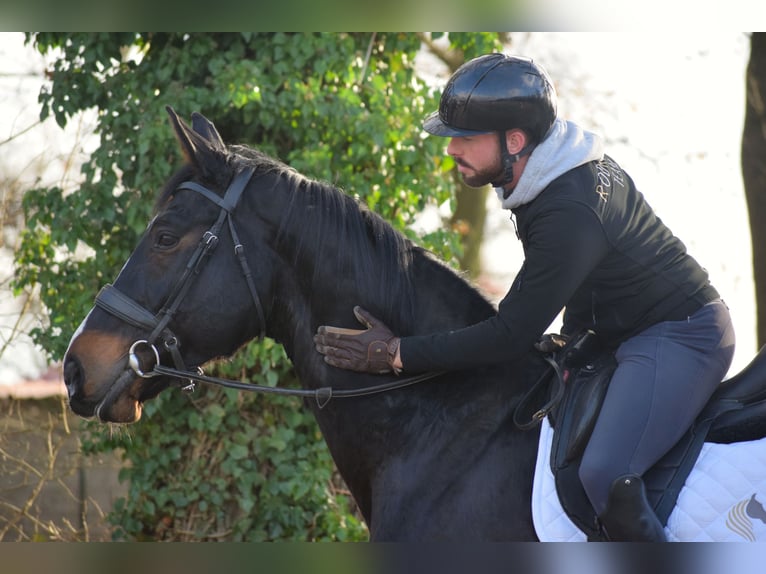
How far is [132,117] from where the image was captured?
239 inches

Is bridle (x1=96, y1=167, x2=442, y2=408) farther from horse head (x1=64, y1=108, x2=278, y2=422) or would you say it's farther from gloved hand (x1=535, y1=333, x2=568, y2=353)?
gloved hand (x1=535, y1=333, x2=568, y2=353)

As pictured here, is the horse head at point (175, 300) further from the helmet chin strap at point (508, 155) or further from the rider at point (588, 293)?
the helmet chin strap at point (508, 155)

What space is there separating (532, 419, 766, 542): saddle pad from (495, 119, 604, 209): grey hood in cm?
102

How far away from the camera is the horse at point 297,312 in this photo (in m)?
3.20

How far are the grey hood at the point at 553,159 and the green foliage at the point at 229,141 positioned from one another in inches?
114

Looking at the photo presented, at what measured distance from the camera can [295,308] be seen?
333cm

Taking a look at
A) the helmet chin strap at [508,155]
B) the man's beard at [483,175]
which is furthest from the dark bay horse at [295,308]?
the helmet chin strap at [508,155]

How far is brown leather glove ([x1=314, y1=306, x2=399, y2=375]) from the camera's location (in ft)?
10.2

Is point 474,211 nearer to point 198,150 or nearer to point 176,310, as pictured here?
point 198,150

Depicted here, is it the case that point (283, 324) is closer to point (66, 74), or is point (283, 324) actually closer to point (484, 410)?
point (484, 410)

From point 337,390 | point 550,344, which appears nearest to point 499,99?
point 550,344

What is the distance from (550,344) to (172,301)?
1.39 meters

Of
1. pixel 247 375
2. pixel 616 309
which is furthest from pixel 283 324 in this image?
pixel 247 375

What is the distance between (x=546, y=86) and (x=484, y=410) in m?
1.17
